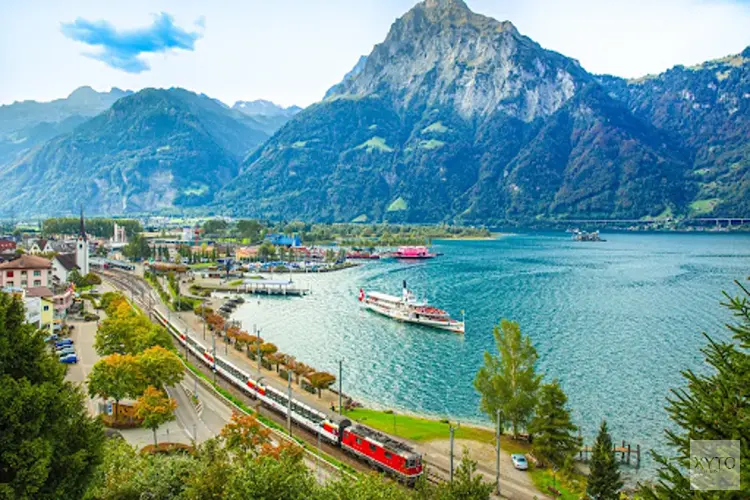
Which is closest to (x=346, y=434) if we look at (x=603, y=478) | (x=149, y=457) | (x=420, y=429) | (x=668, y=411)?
(x=420, y=429)

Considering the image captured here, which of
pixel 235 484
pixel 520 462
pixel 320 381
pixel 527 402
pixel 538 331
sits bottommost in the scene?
pixel 538 331

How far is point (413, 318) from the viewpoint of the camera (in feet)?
292

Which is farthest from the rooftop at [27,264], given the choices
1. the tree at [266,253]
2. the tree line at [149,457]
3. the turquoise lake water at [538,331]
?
the tree at [266,253]

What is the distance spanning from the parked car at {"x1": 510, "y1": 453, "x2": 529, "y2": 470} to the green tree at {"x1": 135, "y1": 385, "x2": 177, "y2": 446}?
2222cm

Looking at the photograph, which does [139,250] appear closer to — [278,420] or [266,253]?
[266,253]

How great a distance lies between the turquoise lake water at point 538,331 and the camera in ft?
169

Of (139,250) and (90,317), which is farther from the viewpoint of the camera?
(139,250)

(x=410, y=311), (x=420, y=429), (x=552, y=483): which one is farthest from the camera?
(x=410, y=311)

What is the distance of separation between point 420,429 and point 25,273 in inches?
2560

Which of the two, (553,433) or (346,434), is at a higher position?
(553,433)

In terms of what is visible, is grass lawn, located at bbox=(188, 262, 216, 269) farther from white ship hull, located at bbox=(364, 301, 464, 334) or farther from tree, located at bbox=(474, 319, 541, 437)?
tree, located at bbox=(474, 319, 541, 437)

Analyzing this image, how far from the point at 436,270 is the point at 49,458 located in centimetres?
13588

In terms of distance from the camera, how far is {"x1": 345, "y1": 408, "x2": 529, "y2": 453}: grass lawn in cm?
3806

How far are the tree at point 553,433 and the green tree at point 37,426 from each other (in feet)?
84.1
